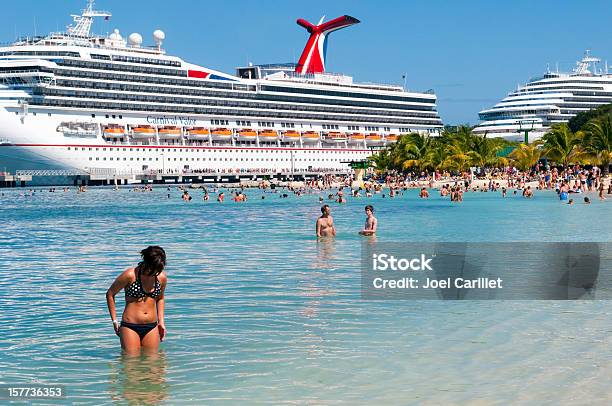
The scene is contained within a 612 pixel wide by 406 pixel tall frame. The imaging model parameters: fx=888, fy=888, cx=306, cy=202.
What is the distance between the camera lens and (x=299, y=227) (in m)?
32.2

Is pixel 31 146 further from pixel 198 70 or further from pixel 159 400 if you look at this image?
pixel 159 400

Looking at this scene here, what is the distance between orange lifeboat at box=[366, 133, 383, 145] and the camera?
12731cm

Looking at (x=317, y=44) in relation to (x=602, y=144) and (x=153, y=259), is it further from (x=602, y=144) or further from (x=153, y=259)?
(x=153, y=259)

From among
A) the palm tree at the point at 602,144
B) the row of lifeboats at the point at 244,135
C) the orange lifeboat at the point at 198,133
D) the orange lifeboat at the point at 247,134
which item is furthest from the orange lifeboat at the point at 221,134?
the palm tree at the point at 602,144

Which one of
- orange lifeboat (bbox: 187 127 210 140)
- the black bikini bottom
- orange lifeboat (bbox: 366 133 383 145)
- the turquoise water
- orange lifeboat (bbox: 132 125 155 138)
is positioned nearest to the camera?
the turquoise water

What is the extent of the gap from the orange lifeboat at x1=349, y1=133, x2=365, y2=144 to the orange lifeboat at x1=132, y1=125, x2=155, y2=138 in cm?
3330

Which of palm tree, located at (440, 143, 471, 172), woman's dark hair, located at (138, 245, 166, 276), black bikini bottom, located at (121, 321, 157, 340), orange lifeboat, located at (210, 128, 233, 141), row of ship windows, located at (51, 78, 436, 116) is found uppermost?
row of ship windows, located at (51, 78, 436, 116)

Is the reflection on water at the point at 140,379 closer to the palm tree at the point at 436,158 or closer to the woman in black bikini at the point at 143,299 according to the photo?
the woman in black bikini at the point at 143,299

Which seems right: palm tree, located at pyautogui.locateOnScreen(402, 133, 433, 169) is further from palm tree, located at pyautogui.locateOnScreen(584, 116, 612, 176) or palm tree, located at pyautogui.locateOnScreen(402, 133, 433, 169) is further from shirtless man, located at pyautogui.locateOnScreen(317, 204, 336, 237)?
shirtless man, located at pyautogui.locateOnScreen(317, 204, 336, 237)

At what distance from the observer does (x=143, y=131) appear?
326ft

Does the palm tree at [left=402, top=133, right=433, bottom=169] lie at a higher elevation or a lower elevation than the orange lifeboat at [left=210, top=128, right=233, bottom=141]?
lower

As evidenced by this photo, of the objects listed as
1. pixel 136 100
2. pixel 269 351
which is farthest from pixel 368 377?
pixel 136 100

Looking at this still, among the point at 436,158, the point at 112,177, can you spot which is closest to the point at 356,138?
the point at 436,158

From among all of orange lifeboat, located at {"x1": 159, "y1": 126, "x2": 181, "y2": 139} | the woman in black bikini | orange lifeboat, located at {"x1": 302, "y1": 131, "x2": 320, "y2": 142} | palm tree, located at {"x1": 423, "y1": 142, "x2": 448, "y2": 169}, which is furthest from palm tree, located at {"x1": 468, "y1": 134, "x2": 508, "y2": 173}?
the woman in black bikini
